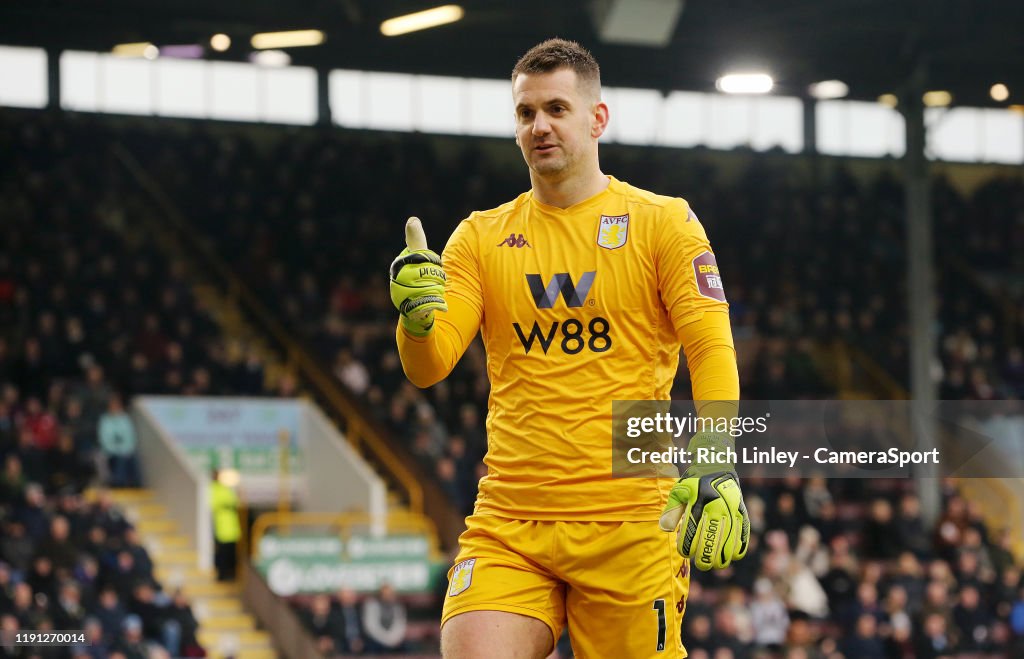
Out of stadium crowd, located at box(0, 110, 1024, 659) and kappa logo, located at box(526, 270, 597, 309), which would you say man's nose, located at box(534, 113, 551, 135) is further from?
stadium crowd, located at box(0, 110, 1024, 659)

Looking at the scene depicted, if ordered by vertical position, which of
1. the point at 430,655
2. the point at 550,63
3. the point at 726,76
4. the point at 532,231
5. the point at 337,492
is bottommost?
the point at 430,655

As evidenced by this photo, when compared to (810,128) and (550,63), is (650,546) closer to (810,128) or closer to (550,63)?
(550,63)

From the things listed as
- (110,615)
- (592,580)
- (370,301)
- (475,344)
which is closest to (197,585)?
(110,615)

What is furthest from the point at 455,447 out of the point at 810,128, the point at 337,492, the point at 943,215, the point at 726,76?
the point at 810,128

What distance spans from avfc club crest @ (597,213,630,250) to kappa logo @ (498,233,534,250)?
0.77 ft

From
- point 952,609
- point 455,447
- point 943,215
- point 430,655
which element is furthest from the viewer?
point 943,215

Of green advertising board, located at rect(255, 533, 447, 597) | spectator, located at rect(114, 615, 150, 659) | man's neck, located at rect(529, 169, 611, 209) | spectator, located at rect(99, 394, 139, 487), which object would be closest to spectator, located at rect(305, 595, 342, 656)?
green advertising board, located at rect(255, 533, 447, 597)

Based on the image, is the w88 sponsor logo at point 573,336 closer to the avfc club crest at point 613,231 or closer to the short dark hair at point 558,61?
the avfc club crest at point 613,231

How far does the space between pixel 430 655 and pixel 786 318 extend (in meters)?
11.9

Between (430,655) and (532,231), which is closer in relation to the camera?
(532,231)

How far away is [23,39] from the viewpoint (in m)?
26.8

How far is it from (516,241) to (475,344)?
18.3m

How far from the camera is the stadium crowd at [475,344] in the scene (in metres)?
18.0

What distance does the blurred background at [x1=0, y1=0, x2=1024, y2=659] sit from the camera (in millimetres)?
17516
